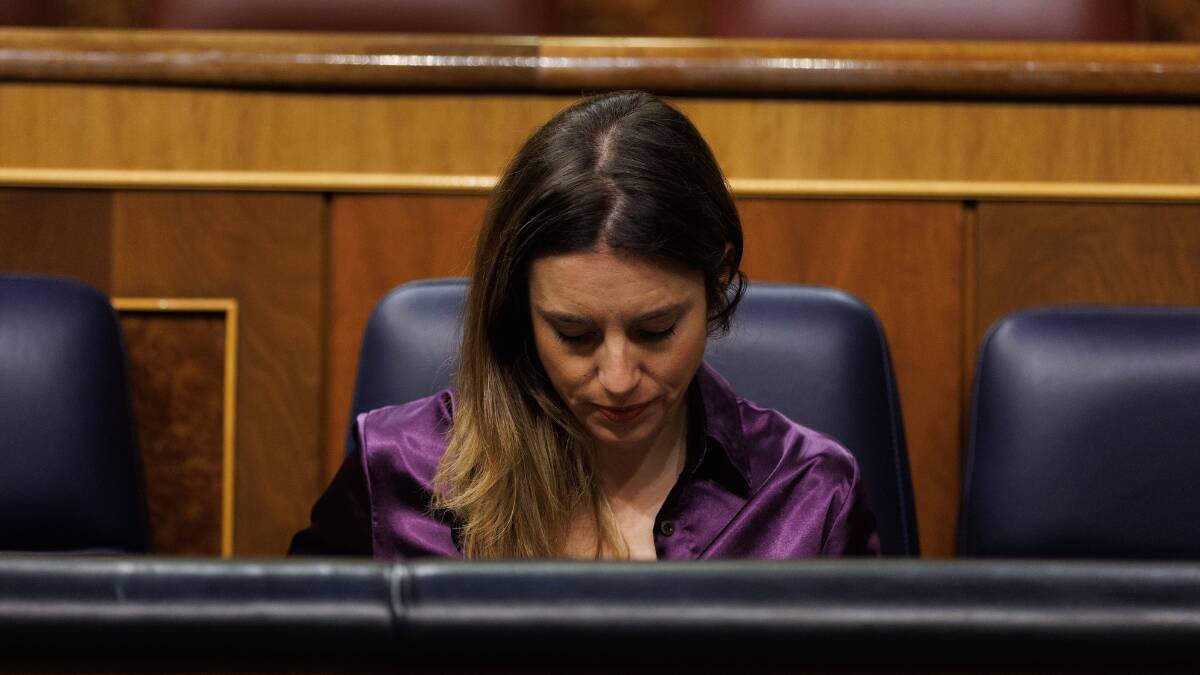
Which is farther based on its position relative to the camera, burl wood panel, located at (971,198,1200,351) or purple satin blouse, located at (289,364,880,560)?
burl wood panel, located at (971,198,1200,351)

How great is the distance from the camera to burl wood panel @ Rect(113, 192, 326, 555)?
63 cm

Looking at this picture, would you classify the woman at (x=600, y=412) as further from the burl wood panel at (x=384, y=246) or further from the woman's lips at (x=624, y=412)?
the burl wood panel at (x=384, y=246)

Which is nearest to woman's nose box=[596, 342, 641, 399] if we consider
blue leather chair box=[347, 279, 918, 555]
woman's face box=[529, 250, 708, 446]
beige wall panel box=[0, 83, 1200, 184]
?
woman's face box=[529, 250, 708, 446]

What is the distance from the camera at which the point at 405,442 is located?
0.52 meters

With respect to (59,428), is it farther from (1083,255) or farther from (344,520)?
(1083,255)

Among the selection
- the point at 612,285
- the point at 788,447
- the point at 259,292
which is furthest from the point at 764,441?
the point at 259,292

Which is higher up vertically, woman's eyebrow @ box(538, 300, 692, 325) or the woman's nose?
woman's eyebrow @ box(538, 300, 692, 325)

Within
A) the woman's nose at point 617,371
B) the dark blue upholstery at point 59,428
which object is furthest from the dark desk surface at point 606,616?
the dark blue upholstery at point 59,428

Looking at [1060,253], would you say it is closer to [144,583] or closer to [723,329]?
[723,329]

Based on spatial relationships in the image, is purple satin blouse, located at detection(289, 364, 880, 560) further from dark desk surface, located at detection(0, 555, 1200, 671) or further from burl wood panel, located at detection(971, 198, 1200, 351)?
dark desk surface, located at detection(0, 555, 1200, 671)

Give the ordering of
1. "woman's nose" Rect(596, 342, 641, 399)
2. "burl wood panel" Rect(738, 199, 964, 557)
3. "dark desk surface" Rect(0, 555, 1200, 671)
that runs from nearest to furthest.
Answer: "dark desk surface" Rect(0, 555, 1200, 671)
"woman's nose" Rect(596, 342, 641, 399)
"burl wood panel" Rect(738, 199, 964, 557)

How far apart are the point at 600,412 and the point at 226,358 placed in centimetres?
24

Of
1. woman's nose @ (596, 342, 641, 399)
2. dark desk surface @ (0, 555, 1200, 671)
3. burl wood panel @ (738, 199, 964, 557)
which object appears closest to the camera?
dark desk surface @ (0, 555, 1200, 671)

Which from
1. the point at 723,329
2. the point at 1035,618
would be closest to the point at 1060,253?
the point at 723,329
